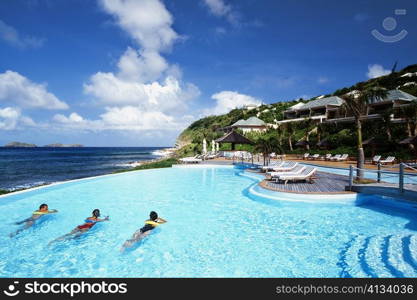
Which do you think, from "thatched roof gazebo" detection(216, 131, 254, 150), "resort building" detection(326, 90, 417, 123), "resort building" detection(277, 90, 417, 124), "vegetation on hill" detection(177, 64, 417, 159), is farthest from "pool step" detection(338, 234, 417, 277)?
"resort building" detection(326, 90, 417, 123)

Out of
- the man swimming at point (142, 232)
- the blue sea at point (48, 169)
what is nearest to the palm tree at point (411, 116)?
the man swimming at point (142, 232)

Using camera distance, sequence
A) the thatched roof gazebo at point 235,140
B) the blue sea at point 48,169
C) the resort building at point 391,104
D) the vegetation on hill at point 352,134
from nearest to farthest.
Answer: the vegetation on hill at point 352,134, the thatched roof gazebo at point 235,140, the blue sea at point 48,169, the resort building at point 391,104

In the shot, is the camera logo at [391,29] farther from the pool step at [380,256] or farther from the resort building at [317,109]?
the resort building at [317,109]

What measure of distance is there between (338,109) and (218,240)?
3136 centimetres

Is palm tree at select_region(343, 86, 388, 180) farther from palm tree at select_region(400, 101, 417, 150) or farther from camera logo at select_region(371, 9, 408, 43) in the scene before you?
palm tree at select_region(400, 101, 417, 150)

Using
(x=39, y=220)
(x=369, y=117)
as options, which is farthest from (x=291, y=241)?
(x=369, y=117)

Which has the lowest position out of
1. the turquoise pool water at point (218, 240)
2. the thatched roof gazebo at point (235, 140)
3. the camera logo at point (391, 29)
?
the turquoise pool water at point (218, 240)

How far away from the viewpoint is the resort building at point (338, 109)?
28.5m

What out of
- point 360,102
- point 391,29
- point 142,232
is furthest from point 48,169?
point 391,29

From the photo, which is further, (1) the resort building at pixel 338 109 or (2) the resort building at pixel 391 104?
(1) the resort building at pixel 338 109

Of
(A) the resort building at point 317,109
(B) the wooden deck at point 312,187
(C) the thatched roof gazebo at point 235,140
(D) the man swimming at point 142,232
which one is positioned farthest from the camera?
(A) the resort building at point 317,109

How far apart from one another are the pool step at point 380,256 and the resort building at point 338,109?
21.6 meters

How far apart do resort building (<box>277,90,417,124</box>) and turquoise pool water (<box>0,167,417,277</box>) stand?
2055 centimetres

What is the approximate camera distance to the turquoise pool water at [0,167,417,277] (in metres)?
4.65
